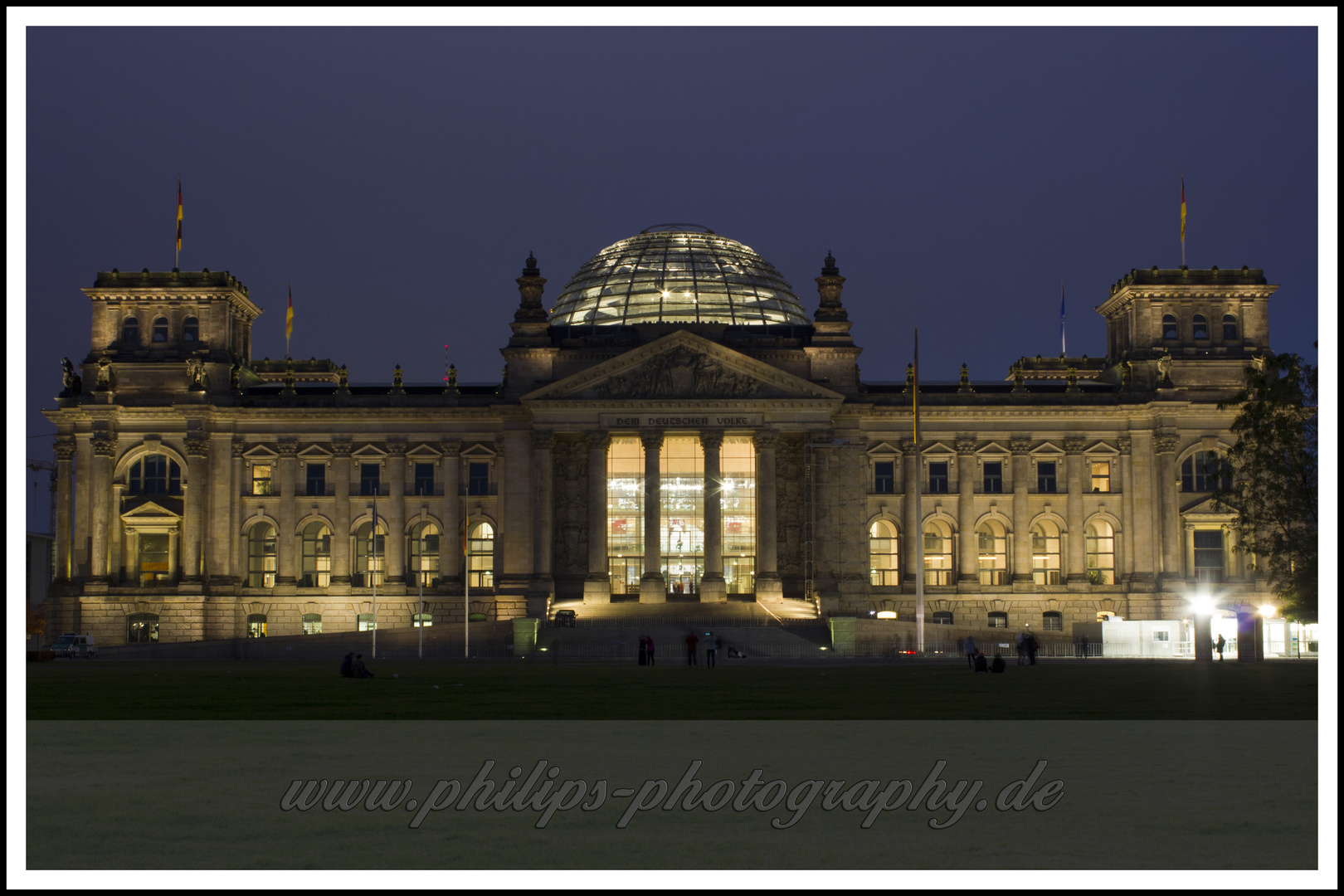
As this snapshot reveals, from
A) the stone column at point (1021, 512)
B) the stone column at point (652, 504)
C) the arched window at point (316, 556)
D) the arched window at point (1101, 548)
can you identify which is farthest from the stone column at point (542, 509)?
the arched window at point (1101, 548)

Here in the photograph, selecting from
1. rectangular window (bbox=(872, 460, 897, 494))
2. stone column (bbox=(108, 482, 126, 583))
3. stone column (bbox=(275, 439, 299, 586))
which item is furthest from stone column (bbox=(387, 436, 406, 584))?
rectangular window (bbox=(872, 460, 897, 494))

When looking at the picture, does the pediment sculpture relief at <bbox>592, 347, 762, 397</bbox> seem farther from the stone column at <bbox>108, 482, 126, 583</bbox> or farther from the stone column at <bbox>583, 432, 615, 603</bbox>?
the stone column at <bbox>108, 482, 126, 583</bbox>

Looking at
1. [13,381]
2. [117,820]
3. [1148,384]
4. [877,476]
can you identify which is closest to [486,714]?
[117,820]

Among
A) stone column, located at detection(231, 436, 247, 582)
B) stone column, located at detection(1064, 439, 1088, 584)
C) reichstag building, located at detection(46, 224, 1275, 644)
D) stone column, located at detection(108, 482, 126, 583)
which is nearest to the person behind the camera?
reichstag building, located at detection(46, 224, 1275, 644)

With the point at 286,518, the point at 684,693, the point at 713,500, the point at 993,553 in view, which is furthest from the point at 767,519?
the point at 684,693

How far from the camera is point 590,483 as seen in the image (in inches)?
3629

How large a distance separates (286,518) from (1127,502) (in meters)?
56.4

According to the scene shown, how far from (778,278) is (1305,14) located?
97709mm

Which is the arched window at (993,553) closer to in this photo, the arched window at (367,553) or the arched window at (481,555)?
the arched window at (481,555)

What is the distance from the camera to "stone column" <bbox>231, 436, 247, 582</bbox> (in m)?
97.4

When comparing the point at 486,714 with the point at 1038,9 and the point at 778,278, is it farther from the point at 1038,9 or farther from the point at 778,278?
the point at 778,278

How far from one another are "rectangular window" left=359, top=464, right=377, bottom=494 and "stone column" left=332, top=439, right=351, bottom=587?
2.90 ft

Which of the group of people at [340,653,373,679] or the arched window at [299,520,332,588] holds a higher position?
the arched window at [299,520,332,588]

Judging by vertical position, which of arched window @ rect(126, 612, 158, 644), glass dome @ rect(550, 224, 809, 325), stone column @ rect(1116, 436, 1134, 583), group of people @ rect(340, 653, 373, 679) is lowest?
arched window @ rect(126, 612, 158, 644)
